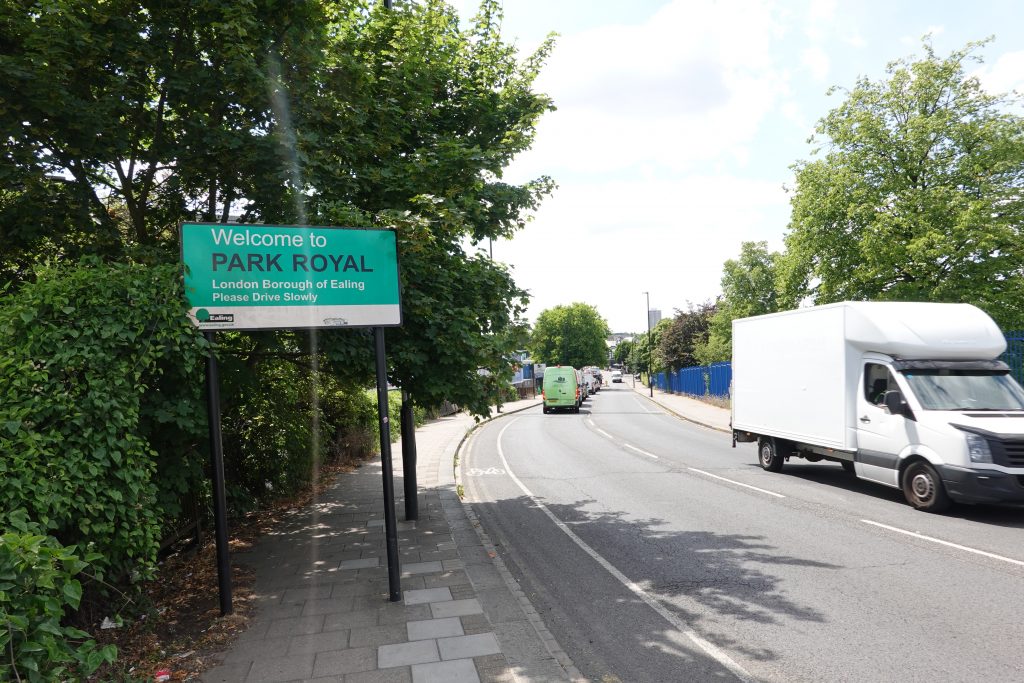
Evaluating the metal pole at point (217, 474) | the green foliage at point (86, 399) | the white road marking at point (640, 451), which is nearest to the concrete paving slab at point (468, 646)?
the metal pole at point (217, 474)

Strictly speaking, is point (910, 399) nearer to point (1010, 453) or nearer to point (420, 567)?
point (1010, 453)

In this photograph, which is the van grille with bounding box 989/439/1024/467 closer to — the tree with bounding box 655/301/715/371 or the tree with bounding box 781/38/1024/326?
the tree with bounding box 781/38/1024/326

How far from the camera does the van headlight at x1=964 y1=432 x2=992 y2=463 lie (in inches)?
313

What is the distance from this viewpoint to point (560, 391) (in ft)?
110

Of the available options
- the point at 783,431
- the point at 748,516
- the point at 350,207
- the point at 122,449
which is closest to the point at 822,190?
the point at 783,431

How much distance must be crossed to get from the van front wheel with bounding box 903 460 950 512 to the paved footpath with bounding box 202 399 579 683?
6.14 meters

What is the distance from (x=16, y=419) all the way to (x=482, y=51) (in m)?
9.07

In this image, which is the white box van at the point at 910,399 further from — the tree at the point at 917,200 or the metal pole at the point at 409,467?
the tree at the point at 917,200

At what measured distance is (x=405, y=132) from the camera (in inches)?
318

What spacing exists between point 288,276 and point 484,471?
958 cm

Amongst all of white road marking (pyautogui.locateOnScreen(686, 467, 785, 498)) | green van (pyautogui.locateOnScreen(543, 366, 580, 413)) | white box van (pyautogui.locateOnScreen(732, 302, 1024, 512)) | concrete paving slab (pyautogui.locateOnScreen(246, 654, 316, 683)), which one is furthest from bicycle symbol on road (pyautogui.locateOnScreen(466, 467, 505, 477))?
green van (pyautogui.locateOnScreen(543, 366, 580, 413))

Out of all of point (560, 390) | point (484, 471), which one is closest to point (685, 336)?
point (560, 390)

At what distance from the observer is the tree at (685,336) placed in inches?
1988

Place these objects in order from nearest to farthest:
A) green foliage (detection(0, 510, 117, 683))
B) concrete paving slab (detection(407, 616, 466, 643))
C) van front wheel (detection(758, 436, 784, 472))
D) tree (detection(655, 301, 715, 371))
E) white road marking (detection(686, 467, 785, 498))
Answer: green foliage (detection(0, 510, 117, 683)) → concrete paving slab (detection(407, 616, 466, 643)) → white road marking (detection(686, 467, 785, 498)) → van front wheel (detection(758, 436, 784, 472)) → tree (detection(655, 301, 715, 371))
